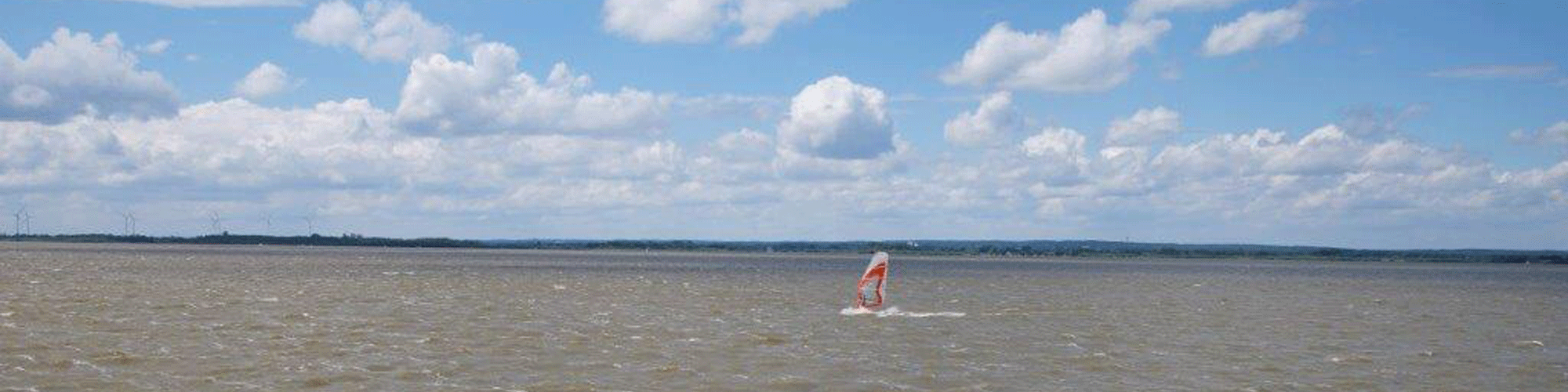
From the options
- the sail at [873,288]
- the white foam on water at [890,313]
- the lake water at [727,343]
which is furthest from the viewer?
the sail at [873,288]

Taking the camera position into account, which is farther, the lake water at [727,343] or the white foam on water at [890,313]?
the white foam on water at [890,313]

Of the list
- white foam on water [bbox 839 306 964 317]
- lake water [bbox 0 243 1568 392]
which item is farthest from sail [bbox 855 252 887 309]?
lake water [bbox 0 243 1568 392]

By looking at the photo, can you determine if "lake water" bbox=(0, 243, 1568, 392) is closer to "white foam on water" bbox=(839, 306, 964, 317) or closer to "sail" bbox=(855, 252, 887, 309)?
"white foam on water" bbox=(839, 306, 964, 317)

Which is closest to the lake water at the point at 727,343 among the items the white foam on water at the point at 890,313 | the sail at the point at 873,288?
the white foam on water at the point at 890,313

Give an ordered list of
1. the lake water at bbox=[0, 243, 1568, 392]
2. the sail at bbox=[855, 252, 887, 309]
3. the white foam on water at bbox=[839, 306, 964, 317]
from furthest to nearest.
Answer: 1. the sail at bbox=[855, 252, 887, 309]
2. the white foam on water at bbox=[839, 306, 964, 317]
3. the lake water at bbox=[0, 243, 1568, 392]

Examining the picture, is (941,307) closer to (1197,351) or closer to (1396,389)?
(1197,351)

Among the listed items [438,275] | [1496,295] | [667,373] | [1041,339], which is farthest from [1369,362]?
[438,275]

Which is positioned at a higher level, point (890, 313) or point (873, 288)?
point (873, 288)

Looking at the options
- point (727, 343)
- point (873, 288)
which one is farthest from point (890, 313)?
point (727, 343)

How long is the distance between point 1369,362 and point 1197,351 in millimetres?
4875

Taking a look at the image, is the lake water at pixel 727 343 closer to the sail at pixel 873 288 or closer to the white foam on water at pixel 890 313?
the white foam on water at pixel 890 313

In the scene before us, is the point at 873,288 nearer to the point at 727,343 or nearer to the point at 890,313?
the point at 890,313

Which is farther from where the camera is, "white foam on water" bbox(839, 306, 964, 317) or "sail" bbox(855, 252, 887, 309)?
"sail" bbox(855, 252, 887, 309)

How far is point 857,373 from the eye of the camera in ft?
114
